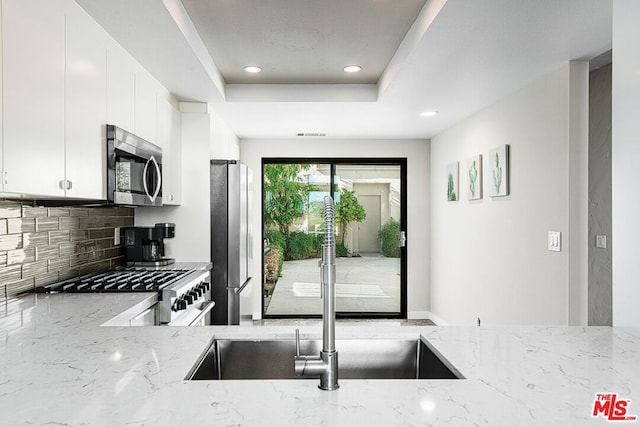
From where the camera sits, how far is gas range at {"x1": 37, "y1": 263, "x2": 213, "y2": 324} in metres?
2.52

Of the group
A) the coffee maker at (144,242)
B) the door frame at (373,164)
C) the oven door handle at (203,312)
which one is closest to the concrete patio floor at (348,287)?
the door frame at (373,164)

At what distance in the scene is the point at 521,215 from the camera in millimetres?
3654

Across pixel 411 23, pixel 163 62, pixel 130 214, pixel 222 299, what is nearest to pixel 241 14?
pixel 163 62

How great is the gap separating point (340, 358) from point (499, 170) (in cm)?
296

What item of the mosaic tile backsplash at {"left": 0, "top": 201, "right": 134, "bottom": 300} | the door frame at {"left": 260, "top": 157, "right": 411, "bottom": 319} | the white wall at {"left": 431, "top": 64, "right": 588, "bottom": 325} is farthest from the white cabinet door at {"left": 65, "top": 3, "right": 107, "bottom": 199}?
the door frame at {"left": 260, "top": 157, "right": 411, "bottom": 319}

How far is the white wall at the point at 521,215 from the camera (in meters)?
3.10

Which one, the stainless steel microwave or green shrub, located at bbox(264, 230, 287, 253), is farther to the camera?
green shrub, located at bbox(264, 230, 287, 253)

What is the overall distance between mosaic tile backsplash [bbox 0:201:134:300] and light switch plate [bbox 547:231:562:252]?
296 cm

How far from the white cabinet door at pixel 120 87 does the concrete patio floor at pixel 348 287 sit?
3716 millimetres

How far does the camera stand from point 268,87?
4.12 metres

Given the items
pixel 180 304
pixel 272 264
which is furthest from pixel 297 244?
pixel 180 304

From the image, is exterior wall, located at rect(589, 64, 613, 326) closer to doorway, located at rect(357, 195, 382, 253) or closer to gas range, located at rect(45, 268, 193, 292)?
gas range, located at rect(45, 268, 193, 292)

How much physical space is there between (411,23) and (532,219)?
1.62 meters

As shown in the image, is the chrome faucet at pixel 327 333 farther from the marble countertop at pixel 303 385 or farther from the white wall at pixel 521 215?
the white wall at pixel 521 215
